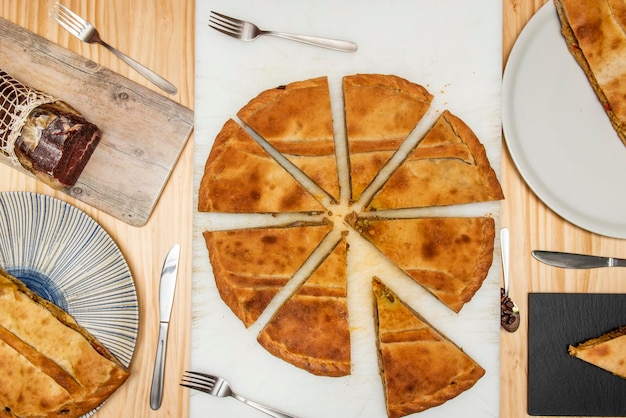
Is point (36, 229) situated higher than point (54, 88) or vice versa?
point (54, 88)

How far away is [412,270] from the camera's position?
286 cm

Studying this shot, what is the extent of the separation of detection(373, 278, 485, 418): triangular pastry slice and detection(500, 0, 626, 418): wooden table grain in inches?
15.4

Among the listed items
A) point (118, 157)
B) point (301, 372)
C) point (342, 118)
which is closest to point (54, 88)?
point (118, 157)

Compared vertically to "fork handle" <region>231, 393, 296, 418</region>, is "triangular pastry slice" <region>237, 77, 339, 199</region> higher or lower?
higher

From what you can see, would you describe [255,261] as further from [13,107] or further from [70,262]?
[13,107]

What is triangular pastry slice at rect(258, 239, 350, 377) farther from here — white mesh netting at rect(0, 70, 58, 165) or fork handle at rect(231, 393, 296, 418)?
white mesh netting at rect(0, 70, 58, 165)

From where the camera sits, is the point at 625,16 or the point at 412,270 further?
the point at 625,16

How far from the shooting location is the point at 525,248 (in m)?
3.16

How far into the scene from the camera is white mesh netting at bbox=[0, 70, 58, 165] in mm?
3002

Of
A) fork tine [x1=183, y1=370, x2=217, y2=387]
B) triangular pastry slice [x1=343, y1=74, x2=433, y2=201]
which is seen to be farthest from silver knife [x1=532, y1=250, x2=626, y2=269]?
fork tine [x1=183, y1=370, x2=217, y2=387]

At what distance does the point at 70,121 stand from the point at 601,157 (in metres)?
2.97

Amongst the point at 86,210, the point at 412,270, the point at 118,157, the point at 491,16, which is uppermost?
the point at 491,16

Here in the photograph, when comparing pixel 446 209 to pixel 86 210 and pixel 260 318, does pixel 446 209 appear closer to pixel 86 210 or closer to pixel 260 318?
pixel 260 318

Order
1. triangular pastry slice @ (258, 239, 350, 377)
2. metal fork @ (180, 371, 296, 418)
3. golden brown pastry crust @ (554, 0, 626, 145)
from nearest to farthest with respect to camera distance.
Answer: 1. triangular pastry slice @ (258, 239, 350, 377)
2. metal fork @ (180, 371, 296, 418)
3. golden brown pastry crust @ (554, 0, 626, 145)
